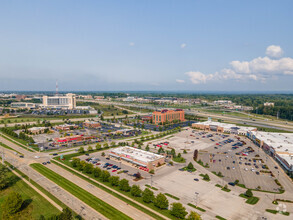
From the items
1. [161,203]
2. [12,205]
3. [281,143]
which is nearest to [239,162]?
[281,143]

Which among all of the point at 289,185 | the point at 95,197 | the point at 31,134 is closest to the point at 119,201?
the point at 95,197

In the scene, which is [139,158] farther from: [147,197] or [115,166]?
[147,197]

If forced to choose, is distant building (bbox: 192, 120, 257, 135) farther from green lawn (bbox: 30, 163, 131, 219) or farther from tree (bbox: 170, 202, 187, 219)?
green lawn (bbox: 30, 163, 131, 219)

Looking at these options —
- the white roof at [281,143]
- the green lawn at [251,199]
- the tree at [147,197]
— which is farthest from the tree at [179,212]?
the white roof at [281,143]

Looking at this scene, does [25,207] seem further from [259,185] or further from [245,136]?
[245,136]

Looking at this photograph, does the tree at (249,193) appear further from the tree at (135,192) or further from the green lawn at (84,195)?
the green lawn at (84,195)
